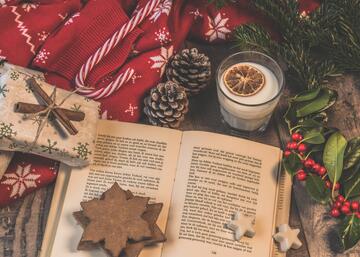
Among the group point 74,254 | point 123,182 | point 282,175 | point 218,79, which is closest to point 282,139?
point 282,175

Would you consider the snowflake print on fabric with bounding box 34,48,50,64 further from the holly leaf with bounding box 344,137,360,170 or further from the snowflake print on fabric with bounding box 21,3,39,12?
the holly leaf with bounding box 344,137,360,170

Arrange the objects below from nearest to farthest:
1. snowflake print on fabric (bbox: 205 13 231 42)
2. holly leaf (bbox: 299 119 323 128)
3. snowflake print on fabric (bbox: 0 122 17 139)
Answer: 1. snowflake print on fabric (bbox: 0 122 17 139)
2. holly leaf (bbox: 299 119 323 128)
3. snowflake print on fabric (bbox: 205 13 231 42)

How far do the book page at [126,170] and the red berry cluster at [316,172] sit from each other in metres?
0.22

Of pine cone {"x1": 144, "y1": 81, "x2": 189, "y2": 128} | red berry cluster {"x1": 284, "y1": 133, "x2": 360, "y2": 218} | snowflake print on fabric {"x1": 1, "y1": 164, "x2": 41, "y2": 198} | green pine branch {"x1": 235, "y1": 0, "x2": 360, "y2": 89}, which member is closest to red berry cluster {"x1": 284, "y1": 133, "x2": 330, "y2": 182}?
red berry cluster {"x1": 284, "y1": 133, "x2": 360, "y2": 218}

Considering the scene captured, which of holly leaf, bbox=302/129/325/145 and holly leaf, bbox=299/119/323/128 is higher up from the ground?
holly leaf, bbox=299/119/323/128

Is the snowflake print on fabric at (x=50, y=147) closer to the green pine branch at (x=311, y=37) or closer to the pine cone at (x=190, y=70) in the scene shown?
the pine cone at (x=190, y=70)

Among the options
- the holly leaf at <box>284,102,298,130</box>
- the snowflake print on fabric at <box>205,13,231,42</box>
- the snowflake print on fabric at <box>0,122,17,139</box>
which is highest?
the snowflake print on fabric at <box>205,13,231,42</box>

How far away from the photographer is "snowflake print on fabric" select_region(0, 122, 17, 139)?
92 centimetres

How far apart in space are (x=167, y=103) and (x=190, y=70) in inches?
3.4

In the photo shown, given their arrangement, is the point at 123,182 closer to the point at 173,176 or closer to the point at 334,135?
the point at 173,176

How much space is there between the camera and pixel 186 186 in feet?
3.35

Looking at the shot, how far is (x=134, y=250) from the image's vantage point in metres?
0.94

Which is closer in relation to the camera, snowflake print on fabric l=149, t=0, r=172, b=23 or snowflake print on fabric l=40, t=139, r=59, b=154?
snowflake print on fabric l=40, t=139, r=59, b=154

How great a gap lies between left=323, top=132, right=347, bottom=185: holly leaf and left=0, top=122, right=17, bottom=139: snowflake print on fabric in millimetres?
577
